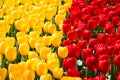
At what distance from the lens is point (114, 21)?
12.5 ft

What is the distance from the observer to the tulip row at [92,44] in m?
2.66

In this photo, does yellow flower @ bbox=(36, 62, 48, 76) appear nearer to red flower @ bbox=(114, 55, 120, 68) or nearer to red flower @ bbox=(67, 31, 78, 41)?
red flower @ bbox=(114, 55, 120, 68)

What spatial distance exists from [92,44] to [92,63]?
422 millimetres

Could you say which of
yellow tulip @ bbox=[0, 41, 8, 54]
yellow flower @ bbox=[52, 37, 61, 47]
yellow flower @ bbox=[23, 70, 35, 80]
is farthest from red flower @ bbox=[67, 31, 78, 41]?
yellow flower @ bbox=[23, 70, 35, 80]

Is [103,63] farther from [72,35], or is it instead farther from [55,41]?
[72,35]

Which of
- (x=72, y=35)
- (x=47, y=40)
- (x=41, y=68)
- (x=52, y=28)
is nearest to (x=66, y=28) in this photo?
(x=52, y=28)

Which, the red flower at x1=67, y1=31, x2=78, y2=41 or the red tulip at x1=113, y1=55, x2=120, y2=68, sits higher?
the red flower at x1=67, y1=31, x2=78, y2=41

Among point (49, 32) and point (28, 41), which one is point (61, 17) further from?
point (28, 41)

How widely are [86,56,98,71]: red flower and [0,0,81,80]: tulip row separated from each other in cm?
21

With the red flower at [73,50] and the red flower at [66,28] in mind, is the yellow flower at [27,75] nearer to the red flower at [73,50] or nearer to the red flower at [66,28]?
the red flower at [73,50]

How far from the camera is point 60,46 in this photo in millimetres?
3322

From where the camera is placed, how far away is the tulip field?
252 cm

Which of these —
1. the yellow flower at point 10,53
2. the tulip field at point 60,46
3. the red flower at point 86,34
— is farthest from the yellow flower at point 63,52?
the red flower at point 86,34

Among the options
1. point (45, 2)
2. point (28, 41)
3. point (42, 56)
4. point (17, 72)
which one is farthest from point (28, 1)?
point (17, 72)
